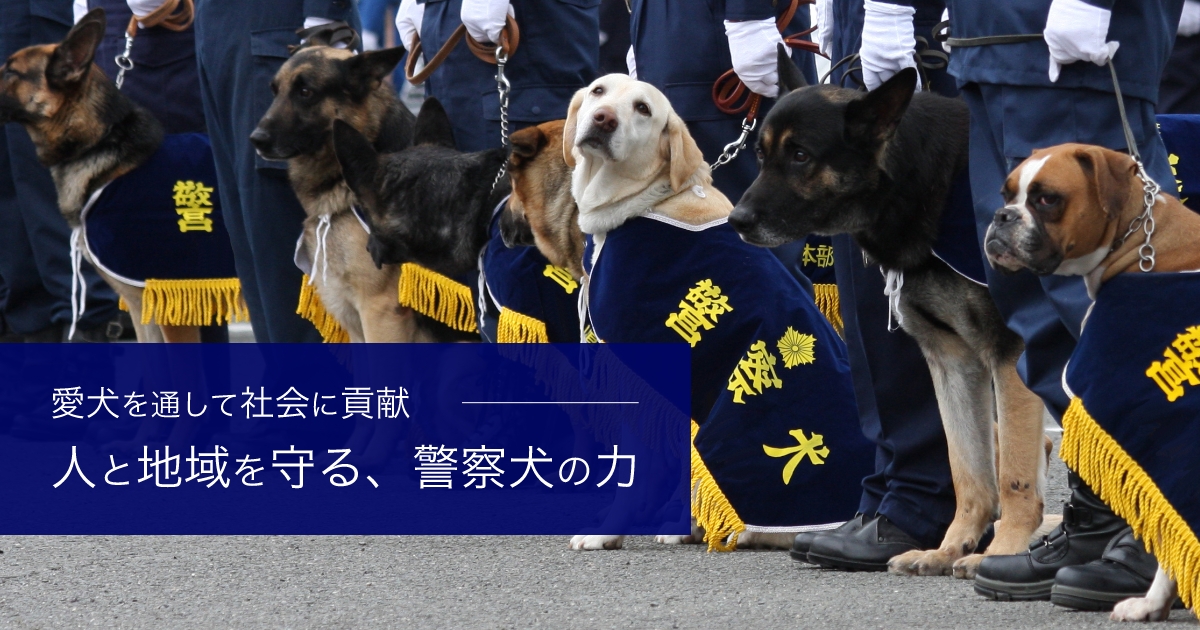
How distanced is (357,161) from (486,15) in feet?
2.52

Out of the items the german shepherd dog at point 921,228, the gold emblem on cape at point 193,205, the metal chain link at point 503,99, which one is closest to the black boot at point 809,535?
the german shepherd dog at point 921,228

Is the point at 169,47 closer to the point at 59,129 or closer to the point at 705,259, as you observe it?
the point at 59,129

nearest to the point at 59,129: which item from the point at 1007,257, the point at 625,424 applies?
the point at 625,424

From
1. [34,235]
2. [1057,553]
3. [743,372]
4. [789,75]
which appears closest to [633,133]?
[789,75]

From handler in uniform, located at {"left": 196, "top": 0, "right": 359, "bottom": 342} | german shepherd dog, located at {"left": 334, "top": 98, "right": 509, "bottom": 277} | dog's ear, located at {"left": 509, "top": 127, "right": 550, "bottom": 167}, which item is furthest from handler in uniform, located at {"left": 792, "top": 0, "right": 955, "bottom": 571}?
handler in uniform, located at {"left": 196, "top": 0, "right": 359, "bottom": 342}

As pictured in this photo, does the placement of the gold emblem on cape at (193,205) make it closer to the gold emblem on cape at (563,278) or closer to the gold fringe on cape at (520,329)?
the gold fringe on cape at (520,329)

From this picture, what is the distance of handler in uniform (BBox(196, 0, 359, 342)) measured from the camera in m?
5.63

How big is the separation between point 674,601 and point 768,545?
32.2 inches

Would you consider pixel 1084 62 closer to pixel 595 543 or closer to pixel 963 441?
pixel 963 441

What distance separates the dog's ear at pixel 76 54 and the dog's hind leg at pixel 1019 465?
4.05 m

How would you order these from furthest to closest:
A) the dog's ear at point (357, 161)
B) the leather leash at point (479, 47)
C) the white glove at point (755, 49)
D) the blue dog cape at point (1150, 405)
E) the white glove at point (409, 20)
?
the white glove at point (409, 20)
the dog's ear at point (357, 161)
the leather leash at point (479, 47)
the white glove at point (755, 49)
the blue dog cape at point (1150, 405)

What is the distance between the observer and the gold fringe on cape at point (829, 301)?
5.32m

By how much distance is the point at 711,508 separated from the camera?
13.5 feet

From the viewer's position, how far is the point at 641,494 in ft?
14.2
